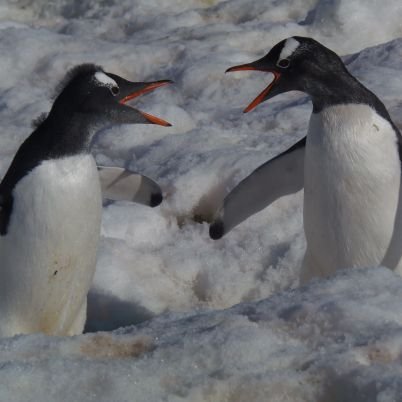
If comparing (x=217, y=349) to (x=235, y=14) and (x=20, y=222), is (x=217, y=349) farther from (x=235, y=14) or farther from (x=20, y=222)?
(x=235, y=14)

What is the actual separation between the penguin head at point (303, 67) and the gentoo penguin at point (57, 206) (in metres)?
0.43

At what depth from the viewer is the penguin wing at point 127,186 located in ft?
12.0

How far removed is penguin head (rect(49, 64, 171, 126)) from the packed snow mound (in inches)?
48.7

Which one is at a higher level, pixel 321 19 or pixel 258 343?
pixel 258 343

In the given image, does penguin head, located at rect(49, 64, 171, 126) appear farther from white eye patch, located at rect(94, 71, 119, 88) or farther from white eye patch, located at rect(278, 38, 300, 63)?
white eye patch, located at rect(278, 38, 300, 63)

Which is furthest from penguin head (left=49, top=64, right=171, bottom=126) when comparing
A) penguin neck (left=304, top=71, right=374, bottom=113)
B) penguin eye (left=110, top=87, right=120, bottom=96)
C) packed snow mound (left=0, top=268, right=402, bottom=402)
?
packed snow mound (left=0, top=268, right=402, bottom=402)

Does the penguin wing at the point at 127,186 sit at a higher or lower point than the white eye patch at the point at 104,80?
lower

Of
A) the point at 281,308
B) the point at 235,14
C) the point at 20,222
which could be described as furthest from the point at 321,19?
the point at 281,308

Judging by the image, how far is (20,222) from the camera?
10.2 feet

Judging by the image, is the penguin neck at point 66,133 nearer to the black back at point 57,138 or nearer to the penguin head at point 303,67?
the black back at point 57,138

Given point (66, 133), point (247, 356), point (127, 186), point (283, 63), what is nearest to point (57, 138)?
point (66, 133)

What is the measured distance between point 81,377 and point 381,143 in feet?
5.46

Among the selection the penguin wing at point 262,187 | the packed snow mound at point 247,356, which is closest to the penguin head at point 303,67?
the penguin wing at point 262,187

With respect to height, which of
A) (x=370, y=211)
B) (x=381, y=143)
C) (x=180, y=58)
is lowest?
(x=180, y=58)
